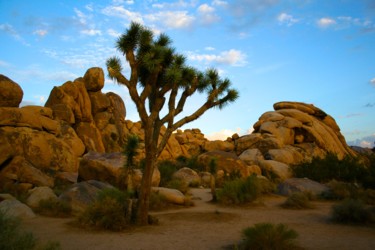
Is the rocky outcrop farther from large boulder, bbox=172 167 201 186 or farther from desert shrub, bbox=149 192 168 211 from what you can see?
desert shrub, bbox=149 192 168 211

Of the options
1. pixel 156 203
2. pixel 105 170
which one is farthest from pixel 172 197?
pixel 105 170

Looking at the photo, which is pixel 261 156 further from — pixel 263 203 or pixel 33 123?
pixel 33 123

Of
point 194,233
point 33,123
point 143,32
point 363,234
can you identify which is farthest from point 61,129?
point 363,234

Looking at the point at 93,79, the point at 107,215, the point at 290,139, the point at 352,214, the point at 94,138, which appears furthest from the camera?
the point at 290,139

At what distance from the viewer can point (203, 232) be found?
8.64 m

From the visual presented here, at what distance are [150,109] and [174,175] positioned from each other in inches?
403

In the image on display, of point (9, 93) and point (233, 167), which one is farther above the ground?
point (9, 93)

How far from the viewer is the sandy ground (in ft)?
23.4

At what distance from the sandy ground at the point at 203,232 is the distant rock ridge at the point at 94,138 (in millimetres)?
6285

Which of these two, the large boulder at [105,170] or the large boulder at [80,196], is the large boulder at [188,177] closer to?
the large boulder at [105,170]

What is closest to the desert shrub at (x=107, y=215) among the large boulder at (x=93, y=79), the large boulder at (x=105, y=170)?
the large boulder at (x=105, y=170)

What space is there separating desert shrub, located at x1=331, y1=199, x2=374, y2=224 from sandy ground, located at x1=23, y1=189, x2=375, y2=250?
39 centimetres

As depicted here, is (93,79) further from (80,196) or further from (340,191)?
(340,191)

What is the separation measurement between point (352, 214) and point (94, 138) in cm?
2380
